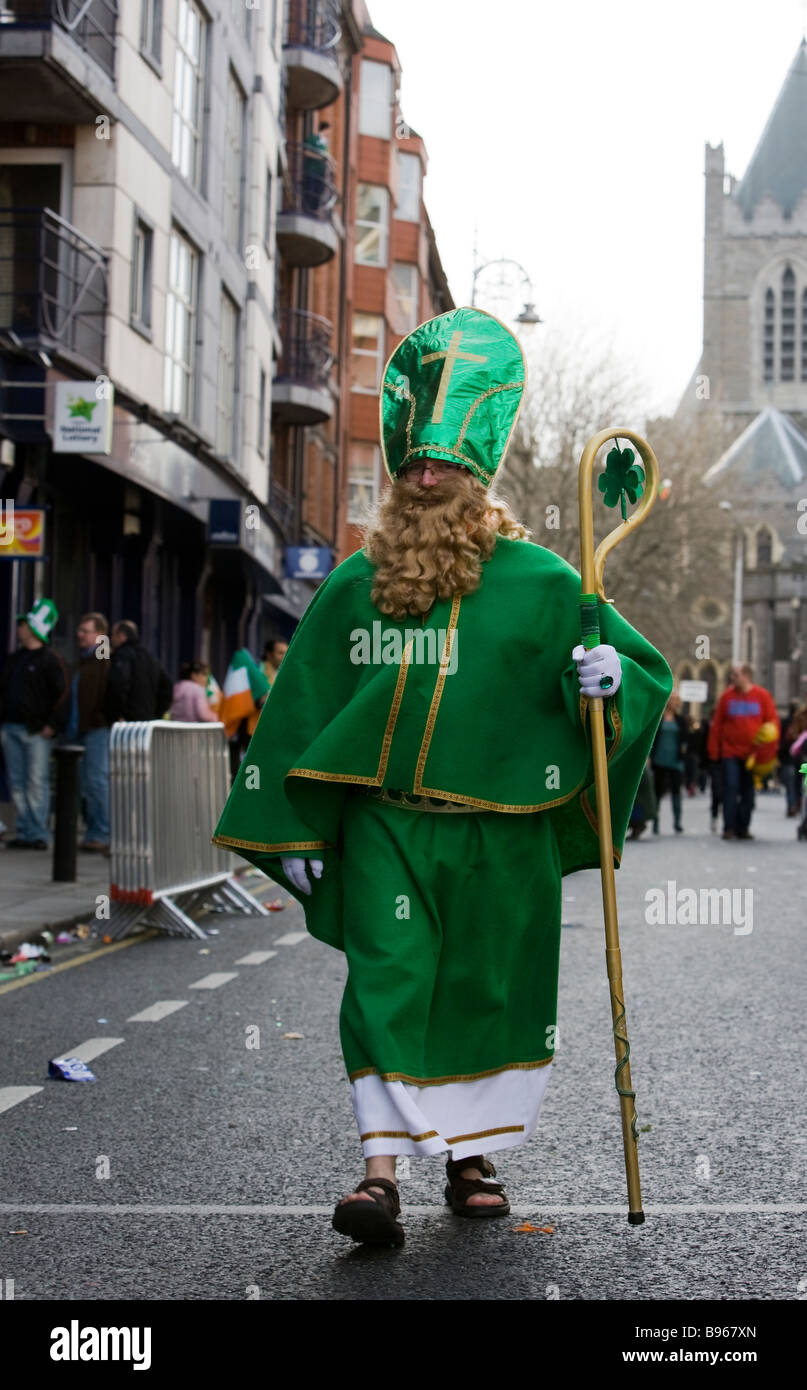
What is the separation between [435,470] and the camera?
4781mm

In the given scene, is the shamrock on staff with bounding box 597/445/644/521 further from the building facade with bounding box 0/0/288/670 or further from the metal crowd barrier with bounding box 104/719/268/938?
the building facade with bounding box 0/0/288/670

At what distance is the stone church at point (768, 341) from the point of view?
104750 mm

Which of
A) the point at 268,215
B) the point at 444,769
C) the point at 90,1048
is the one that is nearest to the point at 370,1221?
the point at 444,769

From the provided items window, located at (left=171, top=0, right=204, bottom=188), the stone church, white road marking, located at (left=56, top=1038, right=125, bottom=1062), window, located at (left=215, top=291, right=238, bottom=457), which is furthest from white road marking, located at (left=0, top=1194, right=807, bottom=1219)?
the stone church

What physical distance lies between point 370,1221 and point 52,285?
1603 centimetres

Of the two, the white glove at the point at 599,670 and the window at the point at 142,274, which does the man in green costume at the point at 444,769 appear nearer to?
the white glove at the point at 599,670

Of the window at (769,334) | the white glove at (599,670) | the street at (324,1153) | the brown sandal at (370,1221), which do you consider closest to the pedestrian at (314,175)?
the street at (324,1153)

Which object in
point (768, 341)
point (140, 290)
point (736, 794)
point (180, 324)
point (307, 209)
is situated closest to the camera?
point (140, 290)

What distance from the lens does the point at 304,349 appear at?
37.2 metres

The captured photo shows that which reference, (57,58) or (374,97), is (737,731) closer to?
(57,58)

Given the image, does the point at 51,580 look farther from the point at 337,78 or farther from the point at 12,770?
the point at 337,78

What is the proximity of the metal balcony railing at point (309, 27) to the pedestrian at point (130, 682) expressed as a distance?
2113 centimetres
